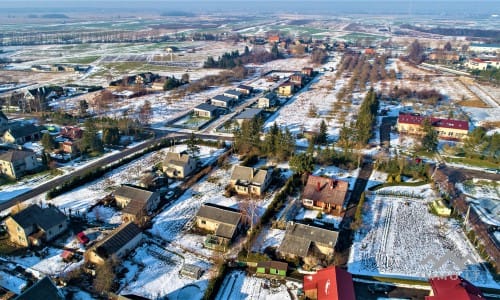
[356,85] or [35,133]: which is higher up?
[356,85]

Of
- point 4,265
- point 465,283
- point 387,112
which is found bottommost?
point 4,265

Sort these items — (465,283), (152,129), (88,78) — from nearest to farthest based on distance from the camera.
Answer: (465,283), (152,129), (88,78)

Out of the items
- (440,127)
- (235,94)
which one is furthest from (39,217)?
(440,127)

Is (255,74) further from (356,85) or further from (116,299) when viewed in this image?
(116,299)

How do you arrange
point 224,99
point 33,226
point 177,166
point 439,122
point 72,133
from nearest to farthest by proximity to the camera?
point 33,226 < point 177,166 < point 72,133 < point 439,122 < point 224,99

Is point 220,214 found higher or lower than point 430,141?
lower

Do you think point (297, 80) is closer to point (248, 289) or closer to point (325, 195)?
point (325, 195)

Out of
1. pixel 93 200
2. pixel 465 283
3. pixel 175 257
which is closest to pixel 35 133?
pixel 93 200
